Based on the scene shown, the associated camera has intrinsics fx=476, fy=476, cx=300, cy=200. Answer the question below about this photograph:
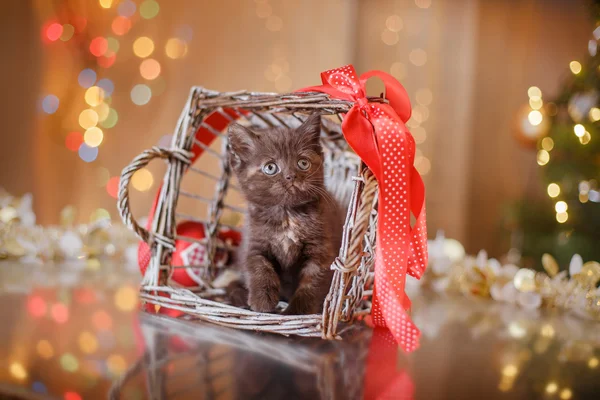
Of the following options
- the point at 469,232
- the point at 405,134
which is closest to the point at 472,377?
the point at 405,134

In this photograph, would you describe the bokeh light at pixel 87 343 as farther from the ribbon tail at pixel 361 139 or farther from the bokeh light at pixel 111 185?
the bokeh light at pixel 111 185

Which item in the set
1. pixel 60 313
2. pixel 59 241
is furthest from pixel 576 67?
pixel 59 241

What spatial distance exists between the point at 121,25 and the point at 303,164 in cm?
209

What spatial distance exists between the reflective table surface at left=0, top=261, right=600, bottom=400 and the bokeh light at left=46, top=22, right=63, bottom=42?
1.70m

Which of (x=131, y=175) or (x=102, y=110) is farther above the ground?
(x=102, y=110)

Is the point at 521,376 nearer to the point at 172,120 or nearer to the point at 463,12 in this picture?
the point at 172,120

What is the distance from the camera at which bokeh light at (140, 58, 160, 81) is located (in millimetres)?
2670

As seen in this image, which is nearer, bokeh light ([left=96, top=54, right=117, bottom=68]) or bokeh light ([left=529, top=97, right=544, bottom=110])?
bokeh light ([left=529, top=97, right=544, bottom=110])

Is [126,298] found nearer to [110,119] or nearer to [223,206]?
[223,206]

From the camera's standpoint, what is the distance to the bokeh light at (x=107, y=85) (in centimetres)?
261

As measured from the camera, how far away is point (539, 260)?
2137mm

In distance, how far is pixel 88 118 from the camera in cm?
264

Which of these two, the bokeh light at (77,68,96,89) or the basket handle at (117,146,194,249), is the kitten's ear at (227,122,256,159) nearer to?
the basket handle at (117,146,194,249)

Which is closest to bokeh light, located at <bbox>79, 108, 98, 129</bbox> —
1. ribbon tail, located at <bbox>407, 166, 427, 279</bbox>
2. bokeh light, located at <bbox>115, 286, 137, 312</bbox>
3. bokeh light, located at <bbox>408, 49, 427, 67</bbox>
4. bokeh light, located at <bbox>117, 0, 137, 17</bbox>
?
bokeh light, located at <bbox>117, 0, 137, 17</bbox>
